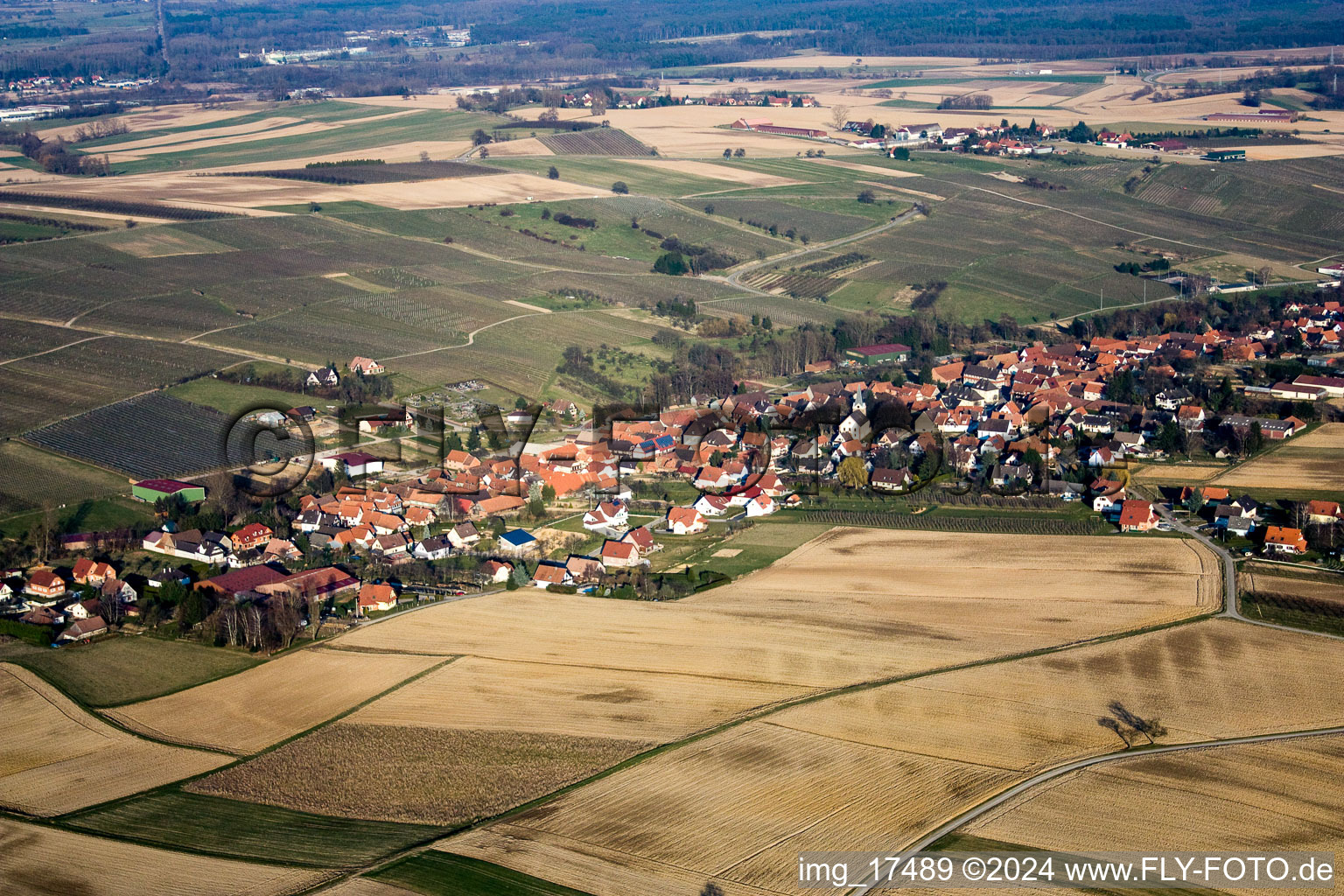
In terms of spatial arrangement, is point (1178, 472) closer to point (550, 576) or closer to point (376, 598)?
point (550, 576)

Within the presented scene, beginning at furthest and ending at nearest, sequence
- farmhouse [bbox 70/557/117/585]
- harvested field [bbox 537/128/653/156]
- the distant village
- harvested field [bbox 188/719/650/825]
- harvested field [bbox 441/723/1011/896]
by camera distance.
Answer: harvested field [bbox 537/128/653/156], farmhouse [bbox 70/557/117/585], the distant village, harvested field [bbox 188/719/650/825], harvested field [bbox 441/723/1011/896]

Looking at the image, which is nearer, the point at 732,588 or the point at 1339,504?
the point at 732,588

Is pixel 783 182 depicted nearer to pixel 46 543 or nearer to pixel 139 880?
pixel 46 543

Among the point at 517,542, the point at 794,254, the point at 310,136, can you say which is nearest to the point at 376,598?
the point at 517,542

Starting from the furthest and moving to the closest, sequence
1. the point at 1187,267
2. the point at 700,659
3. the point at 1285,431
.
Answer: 1. the point at 1187,267
2. the point at 1285,431
3. the point at 700,659

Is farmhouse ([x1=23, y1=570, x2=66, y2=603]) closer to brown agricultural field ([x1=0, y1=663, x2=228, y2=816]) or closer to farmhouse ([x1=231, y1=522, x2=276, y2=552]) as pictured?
farmhouse ([x1=231, y1=522, x2=276, y2=552])

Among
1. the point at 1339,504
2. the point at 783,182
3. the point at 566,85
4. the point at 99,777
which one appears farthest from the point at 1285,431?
the point at 566,85

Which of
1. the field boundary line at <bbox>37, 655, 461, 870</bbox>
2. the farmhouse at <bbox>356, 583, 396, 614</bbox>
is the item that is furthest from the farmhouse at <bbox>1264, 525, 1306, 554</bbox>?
the farmhouse at <bbox>356, 583, 396, 614</bbox>

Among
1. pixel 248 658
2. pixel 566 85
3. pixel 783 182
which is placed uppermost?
pixel 566 85
